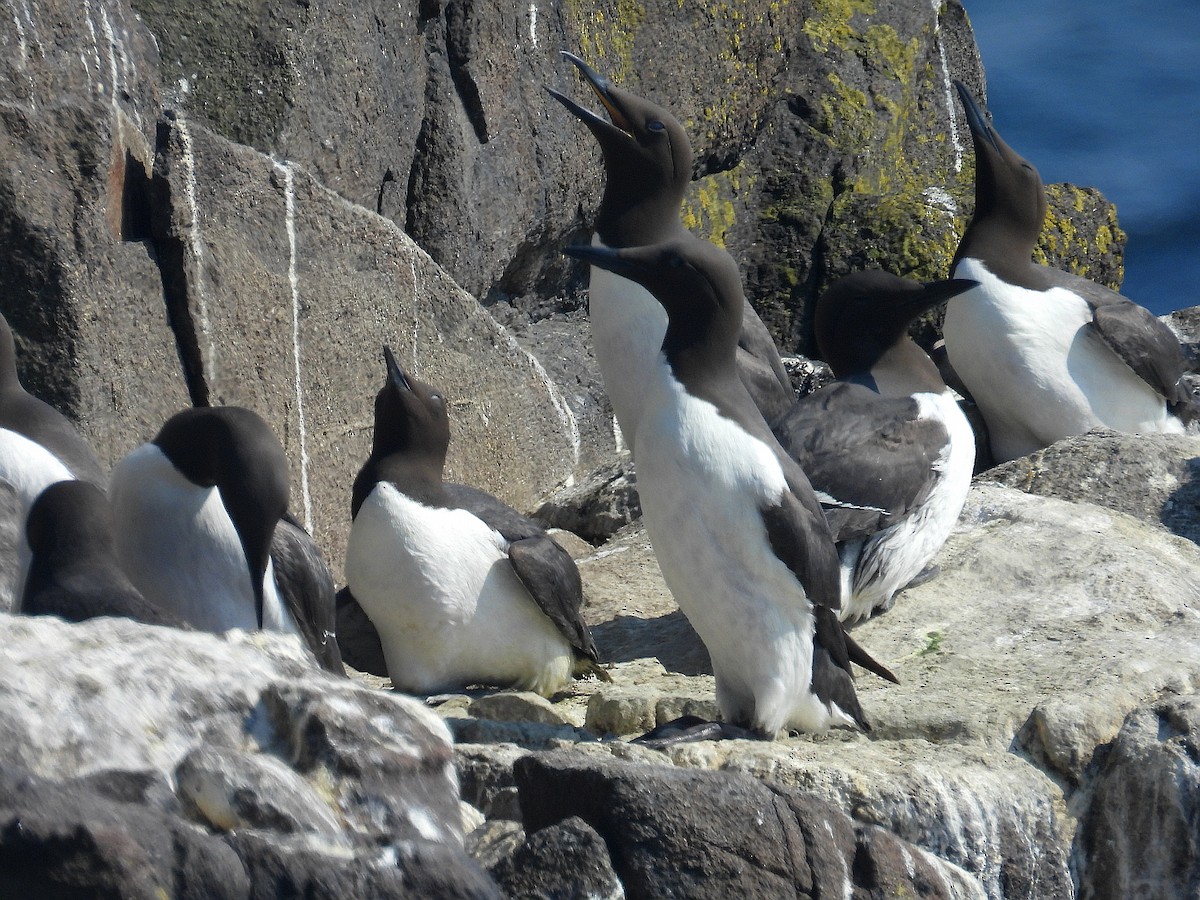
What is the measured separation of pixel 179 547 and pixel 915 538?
7.83 ft

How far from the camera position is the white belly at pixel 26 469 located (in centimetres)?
462

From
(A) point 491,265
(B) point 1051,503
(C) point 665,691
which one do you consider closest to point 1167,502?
(B) point 1051,503

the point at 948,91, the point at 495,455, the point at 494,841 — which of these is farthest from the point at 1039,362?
the point at 494,841

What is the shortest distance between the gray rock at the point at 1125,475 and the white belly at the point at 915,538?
1.03m

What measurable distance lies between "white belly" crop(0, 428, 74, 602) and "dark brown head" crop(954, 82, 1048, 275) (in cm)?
444

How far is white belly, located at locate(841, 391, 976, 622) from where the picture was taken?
18.0 ft

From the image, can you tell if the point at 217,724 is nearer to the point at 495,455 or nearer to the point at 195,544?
the point at 195,544

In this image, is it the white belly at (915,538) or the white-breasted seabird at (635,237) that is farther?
the white-breasted seabird at (635,237)

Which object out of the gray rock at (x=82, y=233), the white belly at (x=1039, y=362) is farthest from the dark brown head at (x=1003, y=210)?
the gray rock at (x=82, y=233)

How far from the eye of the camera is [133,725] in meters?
2.78

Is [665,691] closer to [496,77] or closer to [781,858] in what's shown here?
[781,858]

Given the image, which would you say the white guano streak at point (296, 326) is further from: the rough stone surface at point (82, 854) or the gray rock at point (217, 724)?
the rough stone surface at point (82, 854)

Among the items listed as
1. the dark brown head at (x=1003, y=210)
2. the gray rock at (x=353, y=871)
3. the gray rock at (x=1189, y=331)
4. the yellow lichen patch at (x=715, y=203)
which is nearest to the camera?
the gray rock at (x=353, y=871)

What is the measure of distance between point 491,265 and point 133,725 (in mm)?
5349
